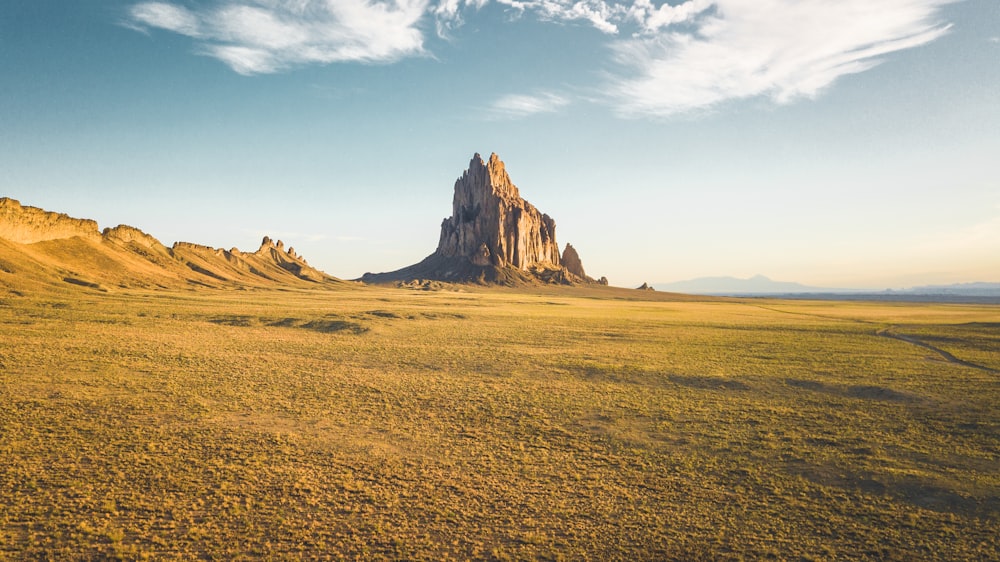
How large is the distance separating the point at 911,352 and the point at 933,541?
110 feet

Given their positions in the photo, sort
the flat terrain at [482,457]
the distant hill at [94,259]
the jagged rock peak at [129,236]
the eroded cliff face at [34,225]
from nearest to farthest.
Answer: the flat terrain at [482,457] < the distant hill at [94,259] < the eroded cliff face at [34,225] < the jagged rock peak at [129,236]

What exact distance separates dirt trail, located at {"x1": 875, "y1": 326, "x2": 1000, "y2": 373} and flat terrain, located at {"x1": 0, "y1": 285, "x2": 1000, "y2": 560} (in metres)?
1.09

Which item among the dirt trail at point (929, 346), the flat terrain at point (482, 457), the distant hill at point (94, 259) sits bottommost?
the flat terrain at point (482, 457)

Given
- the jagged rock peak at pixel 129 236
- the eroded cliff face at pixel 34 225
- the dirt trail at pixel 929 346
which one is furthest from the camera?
the jagged rock peak at pixel 129 236

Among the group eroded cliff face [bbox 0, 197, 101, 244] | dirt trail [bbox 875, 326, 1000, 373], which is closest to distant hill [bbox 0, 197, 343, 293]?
eroded cliff face [bbox 0, 197, 101, 244]

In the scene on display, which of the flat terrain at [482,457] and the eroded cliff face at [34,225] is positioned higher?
the eroded cliff face at [34,225]

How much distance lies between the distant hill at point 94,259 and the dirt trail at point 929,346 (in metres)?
90.6

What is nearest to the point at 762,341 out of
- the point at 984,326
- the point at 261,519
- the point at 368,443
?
the point at 984,326

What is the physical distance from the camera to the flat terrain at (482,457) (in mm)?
9062

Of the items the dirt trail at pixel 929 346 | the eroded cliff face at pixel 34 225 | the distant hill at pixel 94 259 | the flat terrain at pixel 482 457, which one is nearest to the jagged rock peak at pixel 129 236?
the distant hill at pixel 94 259

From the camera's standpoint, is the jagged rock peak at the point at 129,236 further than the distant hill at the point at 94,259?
Yes

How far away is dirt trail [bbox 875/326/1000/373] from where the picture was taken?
96.0 ft

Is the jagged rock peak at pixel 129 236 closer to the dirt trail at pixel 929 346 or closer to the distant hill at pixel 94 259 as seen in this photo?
the distant hill at pixel 94 259

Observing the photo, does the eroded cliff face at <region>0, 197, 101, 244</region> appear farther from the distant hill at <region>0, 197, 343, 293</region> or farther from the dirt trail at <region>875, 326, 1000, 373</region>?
the dirt trail at <region>875, 326, 1000, 373</region>
